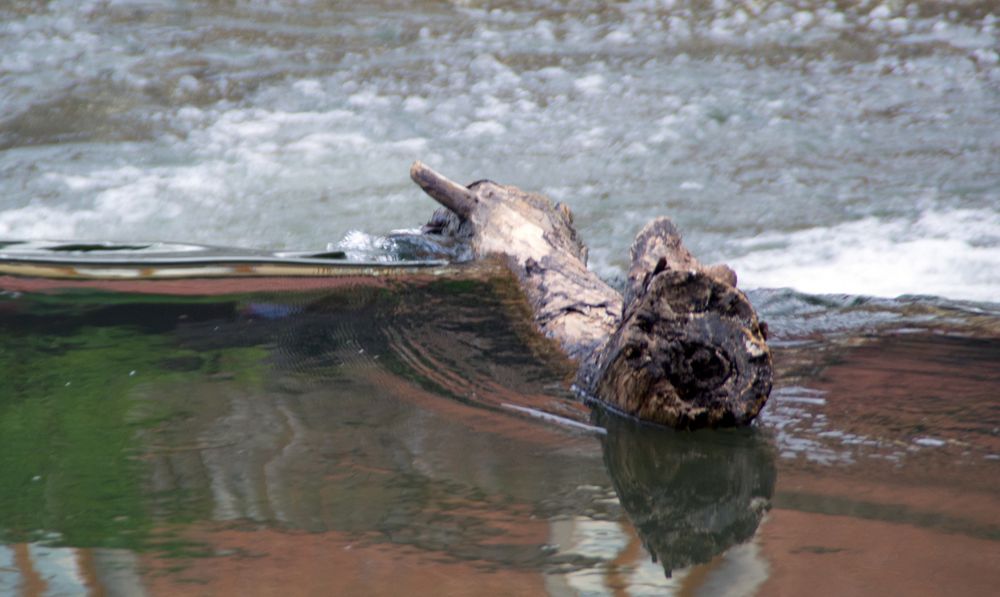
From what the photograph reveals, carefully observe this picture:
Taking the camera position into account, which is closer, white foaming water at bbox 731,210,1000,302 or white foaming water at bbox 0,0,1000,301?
white foaming water at bbox 731,210,1000,302

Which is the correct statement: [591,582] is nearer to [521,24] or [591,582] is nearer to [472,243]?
[472,243]

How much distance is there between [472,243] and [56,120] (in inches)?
115

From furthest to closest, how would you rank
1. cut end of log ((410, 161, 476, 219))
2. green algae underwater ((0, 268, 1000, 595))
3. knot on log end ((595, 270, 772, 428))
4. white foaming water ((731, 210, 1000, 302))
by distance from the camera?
white foaming water ((731, 210, 1000, 302)) → cut end of log ((410, 161, 476, 219)) → knot on log end ((595, 270, 772, 428)) → green algae underwater ((0, 268, 1000, 595))

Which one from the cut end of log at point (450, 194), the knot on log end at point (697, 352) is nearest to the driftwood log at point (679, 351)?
the knot on log end at point (697, 352)

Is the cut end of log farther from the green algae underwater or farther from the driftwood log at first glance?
the driftwood log

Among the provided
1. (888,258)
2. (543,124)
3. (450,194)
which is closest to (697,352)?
(450,194)

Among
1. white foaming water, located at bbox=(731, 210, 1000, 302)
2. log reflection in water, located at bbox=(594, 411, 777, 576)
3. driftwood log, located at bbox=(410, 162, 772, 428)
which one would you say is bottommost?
white foaming water, located at bbox=(731, 210, 1000, 302)

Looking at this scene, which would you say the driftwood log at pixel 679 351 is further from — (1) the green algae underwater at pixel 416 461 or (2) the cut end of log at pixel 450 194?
(2) the cut end of log at pixel 450 194

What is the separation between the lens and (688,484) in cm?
153

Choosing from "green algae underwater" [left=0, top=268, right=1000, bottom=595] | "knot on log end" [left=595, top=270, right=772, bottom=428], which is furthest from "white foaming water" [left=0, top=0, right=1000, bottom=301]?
"knot on log end" [left=595, top=270, right=772, bottom=428]

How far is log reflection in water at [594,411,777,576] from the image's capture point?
136 centimetres

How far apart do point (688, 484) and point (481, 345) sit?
2.17 feet

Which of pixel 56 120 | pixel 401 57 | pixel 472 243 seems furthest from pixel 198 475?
pixel 401 57

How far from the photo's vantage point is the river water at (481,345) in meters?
1.33
